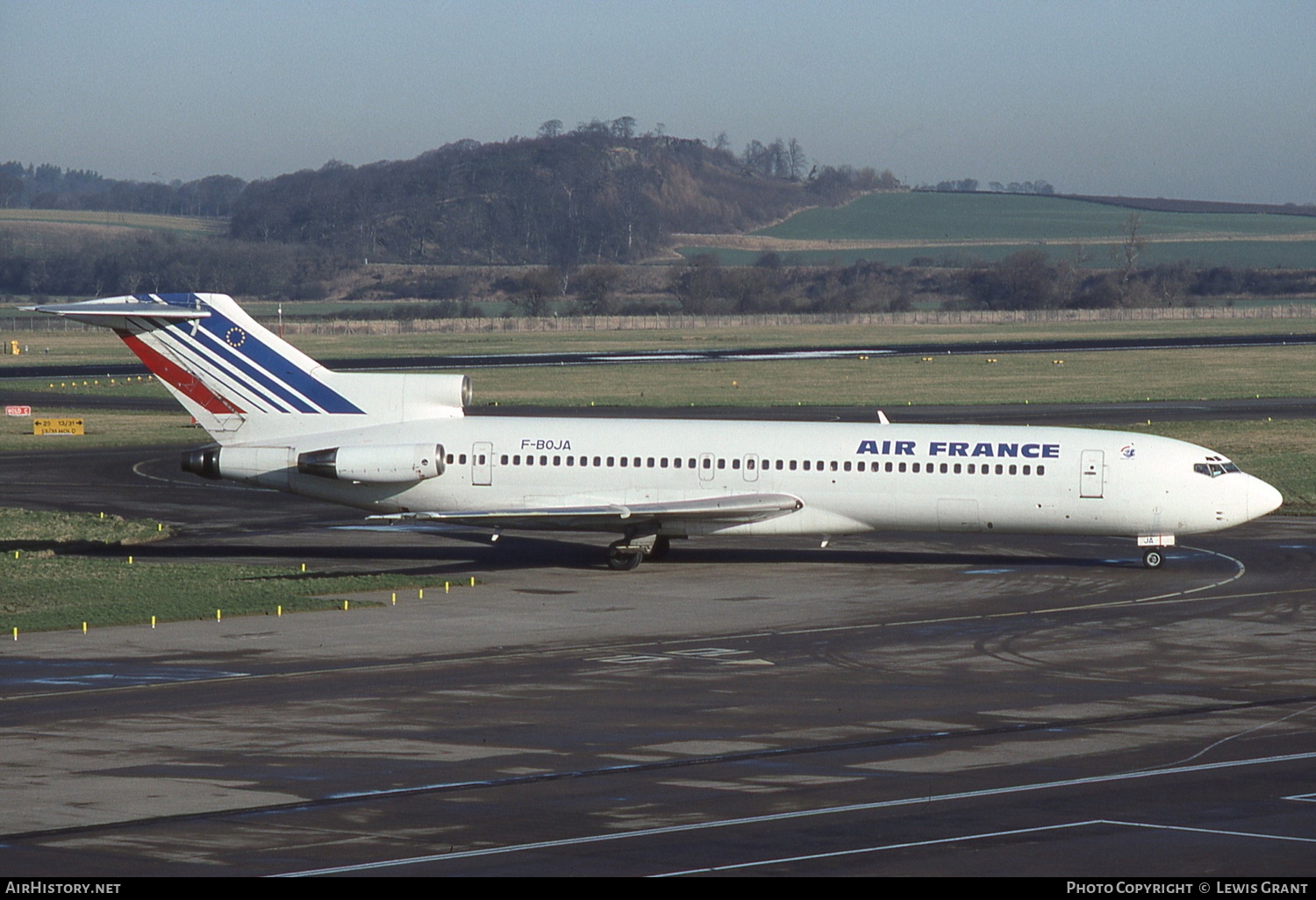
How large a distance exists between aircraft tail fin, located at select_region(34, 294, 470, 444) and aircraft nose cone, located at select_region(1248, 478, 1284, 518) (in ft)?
62.2

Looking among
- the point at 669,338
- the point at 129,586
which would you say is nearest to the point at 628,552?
the point at 129,586

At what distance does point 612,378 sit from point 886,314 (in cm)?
7726

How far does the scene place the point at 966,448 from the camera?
3694 centimetres

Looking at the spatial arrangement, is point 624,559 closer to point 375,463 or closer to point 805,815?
point 375,463

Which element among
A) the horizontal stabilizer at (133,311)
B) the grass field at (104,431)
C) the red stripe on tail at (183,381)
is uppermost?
the horizontal stabilizer at (133,311)

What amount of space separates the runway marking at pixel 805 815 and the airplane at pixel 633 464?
54.4 ft

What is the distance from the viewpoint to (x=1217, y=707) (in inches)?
920

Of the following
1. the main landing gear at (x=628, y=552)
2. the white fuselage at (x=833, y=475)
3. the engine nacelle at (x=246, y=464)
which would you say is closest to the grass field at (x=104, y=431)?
the engine nacelle at (x=246, y=464)

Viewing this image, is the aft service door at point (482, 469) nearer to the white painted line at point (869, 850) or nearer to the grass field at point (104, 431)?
the white painted line at point (869, 850)

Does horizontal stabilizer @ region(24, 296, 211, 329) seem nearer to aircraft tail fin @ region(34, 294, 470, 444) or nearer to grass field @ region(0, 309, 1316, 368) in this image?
aircraft tail fin @ region(34, 294, 470, 444)

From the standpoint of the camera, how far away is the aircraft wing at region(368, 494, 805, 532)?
3647 cm

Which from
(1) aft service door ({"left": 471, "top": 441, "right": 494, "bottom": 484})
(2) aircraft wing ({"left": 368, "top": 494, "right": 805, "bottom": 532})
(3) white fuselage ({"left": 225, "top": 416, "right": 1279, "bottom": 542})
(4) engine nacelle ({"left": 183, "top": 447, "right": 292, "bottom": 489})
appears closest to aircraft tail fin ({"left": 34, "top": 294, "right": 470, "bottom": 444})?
(3) white fuselage ({"left": 225, "top": 416, "right": 1279, "bottom": 542})

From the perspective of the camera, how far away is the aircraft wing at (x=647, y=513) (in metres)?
36.5

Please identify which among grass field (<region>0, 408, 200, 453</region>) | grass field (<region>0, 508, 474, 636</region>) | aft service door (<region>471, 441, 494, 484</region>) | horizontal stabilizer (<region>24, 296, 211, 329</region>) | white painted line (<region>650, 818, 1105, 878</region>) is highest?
horizontal stabilizer (<region>24, 296, 211, 329</region>)
